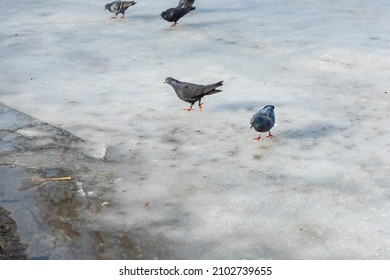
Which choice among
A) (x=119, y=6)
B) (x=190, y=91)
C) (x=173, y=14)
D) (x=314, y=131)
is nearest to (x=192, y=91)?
(x=190, y=91)

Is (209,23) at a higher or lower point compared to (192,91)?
lower

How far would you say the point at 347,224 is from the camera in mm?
5562

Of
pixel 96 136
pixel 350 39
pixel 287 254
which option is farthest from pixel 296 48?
pixel 287 254

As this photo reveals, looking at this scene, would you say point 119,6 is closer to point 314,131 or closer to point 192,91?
point 192,91

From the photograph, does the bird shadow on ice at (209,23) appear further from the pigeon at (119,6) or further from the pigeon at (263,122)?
the pigeon at (263,122)

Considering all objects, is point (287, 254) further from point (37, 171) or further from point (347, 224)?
point (37, 171)

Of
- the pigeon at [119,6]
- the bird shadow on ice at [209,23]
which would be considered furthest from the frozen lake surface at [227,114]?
the pigeon at [119,6]

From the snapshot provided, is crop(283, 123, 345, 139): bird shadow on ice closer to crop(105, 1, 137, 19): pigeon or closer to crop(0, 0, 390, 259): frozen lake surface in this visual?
crop(0, 0, 390, 259): frozen lake surface

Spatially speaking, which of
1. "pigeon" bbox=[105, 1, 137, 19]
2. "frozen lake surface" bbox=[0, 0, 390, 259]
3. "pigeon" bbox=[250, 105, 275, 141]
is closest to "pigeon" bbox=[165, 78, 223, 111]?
"frozen lake surface" bbox=[0, 0, 390, 259]

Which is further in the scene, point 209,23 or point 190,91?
point 209,23

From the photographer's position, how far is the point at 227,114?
805 cm

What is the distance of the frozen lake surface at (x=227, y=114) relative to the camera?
5.55m

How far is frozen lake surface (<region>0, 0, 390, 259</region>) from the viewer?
555 cm

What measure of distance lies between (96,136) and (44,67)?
2853mm
